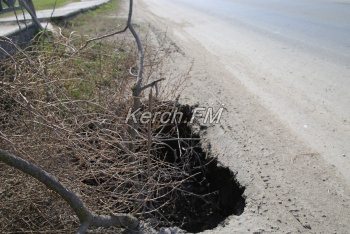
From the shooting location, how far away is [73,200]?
2533 mm

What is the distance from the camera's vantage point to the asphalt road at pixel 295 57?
15.2ft

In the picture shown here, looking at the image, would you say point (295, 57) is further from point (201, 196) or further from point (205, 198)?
point (201, 196)

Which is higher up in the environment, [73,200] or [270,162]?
[73,200]

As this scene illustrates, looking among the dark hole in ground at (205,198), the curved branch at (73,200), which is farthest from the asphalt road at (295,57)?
the curved branch at (73,200)

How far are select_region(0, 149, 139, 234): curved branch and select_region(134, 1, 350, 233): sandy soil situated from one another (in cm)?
67

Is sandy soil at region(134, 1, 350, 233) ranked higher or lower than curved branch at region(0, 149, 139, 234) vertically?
lower

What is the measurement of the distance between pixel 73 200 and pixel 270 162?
193 cm

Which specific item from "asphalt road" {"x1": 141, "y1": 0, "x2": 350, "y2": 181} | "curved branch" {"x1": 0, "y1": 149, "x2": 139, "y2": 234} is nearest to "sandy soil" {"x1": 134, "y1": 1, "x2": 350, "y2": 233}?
"asphalt road" {"x1": 141, "y1": 0, "x2": 350, "y2": 181}

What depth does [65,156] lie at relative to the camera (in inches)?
113

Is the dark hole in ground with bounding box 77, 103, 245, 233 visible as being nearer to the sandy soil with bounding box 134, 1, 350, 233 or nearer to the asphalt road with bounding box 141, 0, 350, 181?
the sandy soil with bounding box 134, 1, 350, 233

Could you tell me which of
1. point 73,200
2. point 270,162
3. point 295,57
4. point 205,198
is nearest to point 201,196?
point 205,198

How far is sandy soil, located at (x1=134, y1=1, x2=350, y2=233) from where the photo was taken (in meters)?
3.06

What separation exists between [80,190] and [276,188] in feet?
5.03

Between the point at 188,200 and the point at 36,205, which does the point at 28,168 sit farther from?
the point at 188,200
